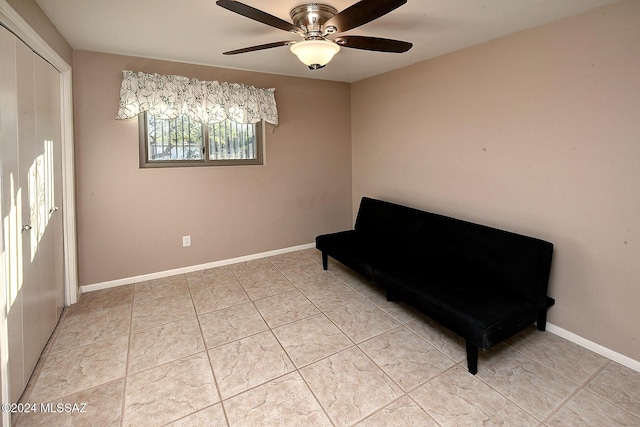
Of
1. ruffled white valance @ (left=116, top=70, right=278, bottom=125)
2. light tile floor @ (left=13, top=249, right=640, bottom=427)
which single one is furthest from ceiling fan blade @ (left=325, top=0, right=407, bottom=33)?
light tile floor @ (left=13, top=249, right=640, bottom=427)

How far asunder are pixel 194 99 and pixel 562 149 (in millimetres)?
3249

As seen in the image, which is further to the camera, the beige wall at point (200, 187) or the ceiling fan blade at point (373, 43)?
the beige wall at point (200, 187)

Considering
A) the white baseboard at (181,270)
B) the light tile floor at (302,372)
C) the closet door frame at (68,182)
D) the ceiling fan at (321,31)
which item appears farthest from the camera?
the white baseboard at (181,270)

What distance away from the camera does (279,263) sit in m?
3.77

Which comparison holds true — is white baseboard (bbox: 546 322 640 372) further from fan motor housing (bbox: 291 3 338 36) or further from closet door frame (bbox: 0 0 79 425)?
closet door frame (bbox: 0 0 79 425)

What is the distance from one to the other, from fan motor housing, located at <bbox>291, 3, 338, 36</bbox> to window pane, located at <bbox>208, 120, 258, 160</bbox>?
5.93ft

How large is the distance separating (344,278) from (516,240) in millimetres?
1660

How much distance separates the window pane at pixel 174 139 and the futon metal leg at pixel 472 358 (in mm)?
3084

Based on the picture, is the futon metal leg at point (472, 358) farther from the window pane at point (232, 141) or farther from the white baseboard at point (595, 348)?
the window pane at point (232, 141)

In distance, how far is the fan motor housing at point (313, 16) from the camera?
6.28 ft

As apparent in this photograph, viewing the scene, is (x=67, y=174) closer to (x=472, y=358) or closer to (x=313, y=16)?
(x=313, y=16)

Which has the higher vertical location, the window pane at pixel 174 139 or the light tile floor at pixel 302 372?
the window pane at pixel 174 139

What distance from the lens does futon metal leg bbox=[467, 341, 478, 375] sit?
189 cm

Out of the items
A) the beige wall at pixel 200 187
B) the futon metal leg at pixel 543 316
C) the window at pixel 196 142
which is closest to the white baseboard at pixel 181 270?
the beige wall at pixel 200 187
